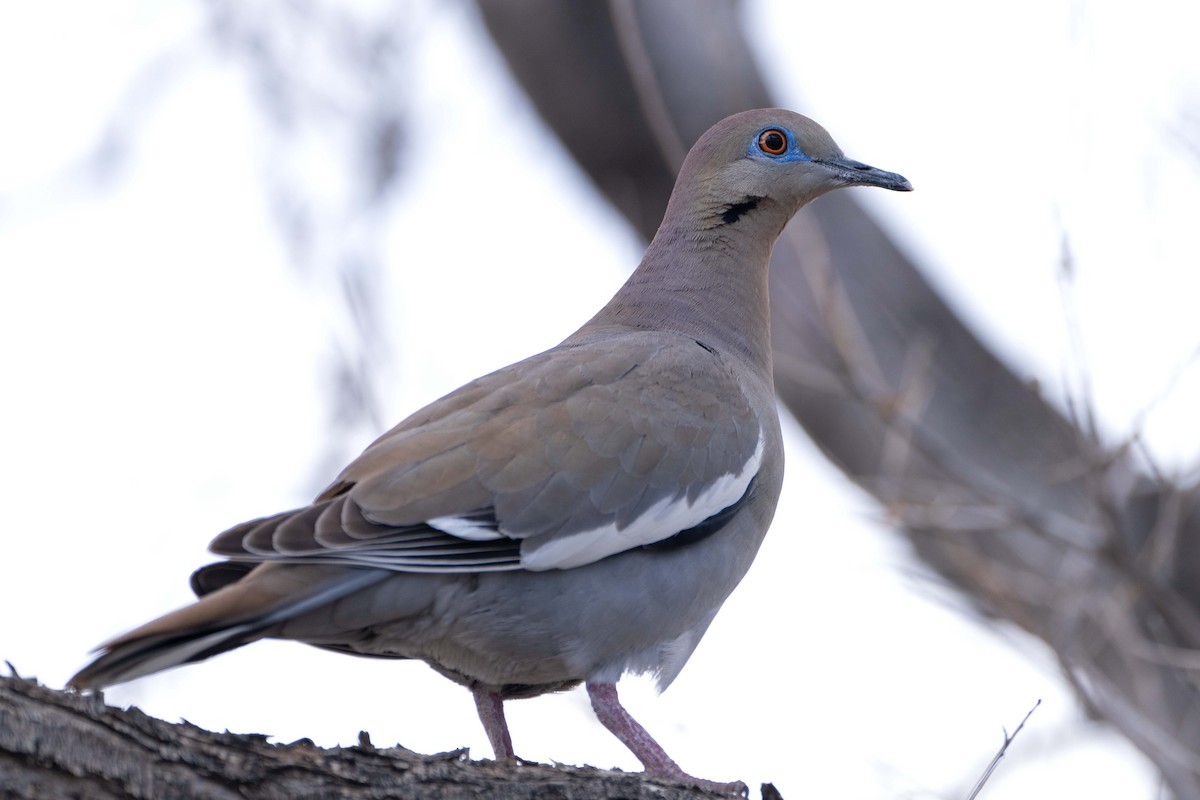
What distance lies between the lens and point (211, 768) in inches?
A: 104

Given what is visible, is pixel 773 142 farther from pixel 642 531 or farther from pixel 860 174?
pixel 642 531

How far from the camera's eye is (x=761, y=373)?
14.3 feet

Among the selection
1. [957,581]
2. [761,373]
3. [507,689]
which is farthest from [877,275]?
[507,689]

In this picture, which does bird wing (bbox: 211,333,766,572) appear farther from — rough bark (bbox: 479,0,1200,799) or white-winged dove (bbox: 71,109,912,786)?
rough bark (bbox: 479,0,1200,799)

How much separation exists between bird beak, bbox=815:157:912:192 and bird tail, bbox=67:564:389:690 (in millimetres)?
2228

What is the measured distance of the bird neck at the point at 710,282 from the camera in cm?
440

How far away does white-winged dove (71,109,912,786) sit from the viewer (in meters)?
3.10

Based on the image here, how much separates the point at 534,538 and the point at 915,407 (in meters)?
2.97

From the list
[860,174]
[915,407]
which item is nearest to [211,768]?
[860,174]

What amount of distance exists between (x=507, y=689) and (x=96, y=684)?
4.49 feet

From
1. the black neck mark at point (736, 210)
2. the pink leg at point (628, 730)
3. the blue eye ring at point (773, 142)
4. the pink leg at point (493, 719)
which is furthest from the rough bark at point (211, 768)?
the blue eye ring at point (773, 142)

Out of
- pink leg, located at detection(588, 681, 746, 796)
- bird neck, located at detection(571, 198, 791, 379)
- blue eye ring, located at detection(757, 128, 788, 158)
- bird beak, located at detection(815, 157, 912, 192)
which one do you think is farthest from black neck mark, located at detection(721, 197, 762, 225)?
pink leg, located at detection(588, 681, 746, 796)

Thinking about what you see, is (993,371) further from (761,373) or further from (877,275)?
(761,373)

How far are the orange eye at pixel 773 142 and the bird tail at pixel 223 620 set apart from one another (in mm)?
2124
